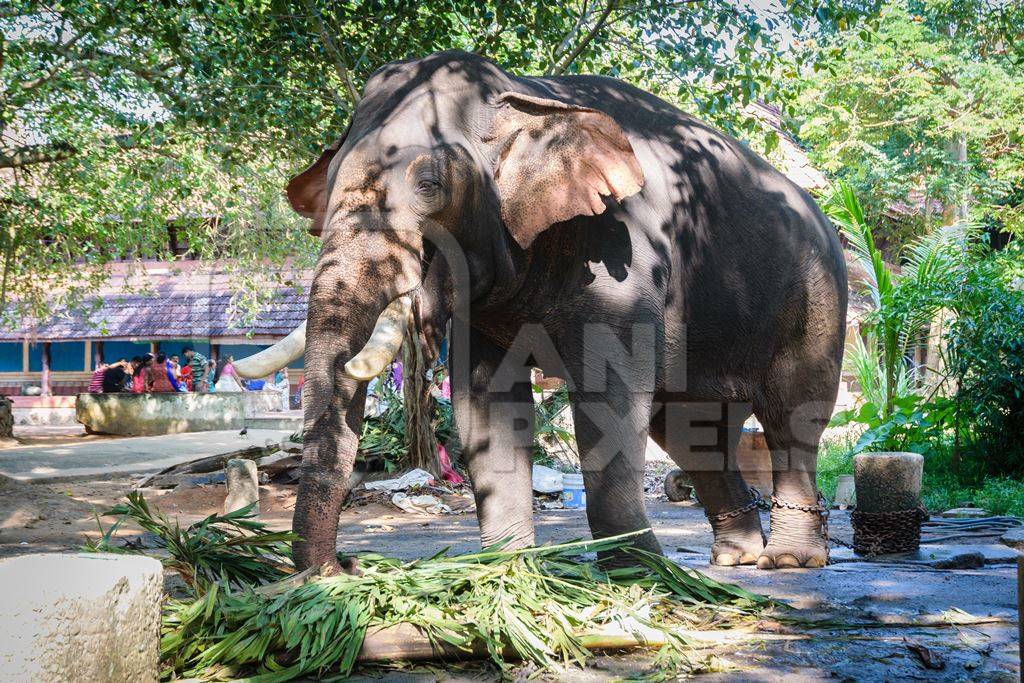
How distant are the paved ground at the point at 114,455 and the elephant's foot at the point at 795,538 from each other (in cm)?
759

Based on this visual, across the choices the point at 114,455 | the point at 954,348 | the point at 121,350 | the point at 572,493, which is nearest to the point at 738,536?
the point at 572,493

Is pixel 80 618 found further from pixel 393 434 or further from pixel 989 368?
pixel 989 368

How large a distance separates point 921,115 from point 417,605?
18426 millimetres

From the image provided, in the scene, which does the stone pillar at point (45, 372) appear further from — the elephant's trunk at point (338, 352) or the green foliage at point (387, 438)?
the elephant's trunk at point (338, 352)

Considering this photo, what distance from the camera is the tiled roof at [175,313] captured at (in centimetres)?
2472

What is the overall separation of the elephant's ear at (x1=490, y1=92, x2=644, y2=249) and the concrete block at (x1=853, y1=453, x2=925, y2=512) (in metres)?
2.42

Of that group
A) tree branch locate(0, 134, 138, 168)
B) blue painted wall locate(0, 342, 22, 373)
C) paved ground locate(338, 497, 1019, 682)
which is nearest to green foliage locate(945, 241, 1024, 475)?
paved ground locate(338, 497, 1019, 682)

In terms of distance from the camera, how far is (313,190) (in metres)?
4.71

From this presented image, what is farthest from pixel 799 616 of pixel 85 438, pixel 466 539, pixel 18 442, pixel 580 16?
pixel 85 438

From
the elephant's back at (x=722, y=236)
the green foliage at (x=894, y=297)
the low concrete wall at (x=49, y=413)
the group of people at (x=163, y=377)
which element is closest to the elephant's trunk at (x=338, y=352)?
the elephant's back at (x=722, y=236)

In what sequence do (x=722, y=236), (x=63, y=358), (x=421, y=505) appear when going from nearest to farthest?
(x=722, y=236), (x=421, y=505), (x=63, y=358)

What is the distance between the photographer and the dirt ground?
11.1 ft

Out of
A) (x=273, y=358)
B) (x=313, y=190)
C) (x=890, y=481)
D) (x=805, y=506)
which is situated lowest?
(x=805, y=506)

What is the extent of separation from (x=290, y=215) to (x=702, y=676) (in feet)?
48.9
